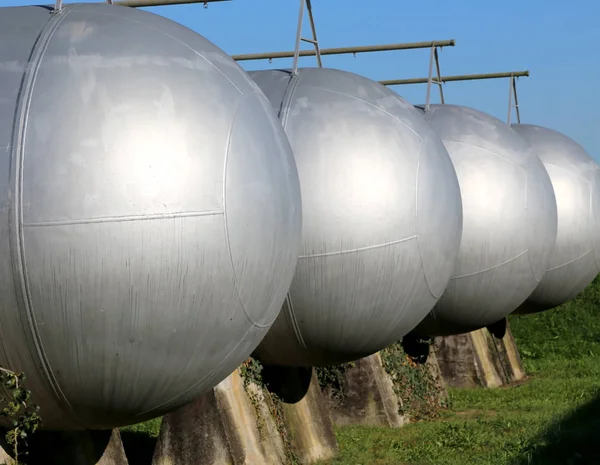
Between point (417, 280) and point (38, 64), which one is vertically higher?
point (38, 64)

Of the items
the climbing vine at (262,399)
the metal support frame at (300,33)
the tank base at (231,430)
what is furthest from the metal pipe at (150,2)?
the tank base at (231,430)

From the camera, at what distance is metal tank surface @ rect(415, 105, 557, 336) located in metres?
13.0

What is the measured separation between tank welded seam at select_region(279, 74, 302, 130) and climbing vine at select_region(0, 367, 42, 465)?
11.9 feet

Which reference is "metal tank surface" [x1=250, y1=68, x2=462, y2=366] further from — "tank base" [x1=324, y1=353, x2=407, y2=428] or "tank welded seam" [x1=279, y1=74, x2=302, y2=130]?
"tank base" [x1=324, y1=353, x2=407, y2=428]

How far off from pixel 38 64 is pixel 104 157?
2.25 feet

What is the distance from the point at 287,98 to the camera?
977 centimetres

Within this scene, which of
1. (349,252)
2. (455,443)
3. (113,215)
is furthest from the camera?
(455,443)

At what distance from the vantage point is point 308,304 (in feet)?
31.1

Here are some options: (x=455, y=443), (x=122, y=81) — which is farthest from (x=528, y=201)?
(x=122, y=81)

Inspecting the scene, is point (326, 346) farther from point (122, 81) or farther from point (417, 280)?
point (122, 81)

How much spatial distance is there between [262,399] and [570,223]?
715cm

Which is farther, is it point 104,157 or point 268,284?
point 268,284

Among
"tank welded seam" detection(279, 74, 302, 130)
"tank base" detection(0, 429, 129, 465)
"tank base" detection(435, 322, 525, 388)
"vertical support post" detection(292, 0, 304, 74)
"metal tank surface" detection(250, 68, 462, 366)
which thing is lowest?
"tank base" detection(435, 322, 525, 388)

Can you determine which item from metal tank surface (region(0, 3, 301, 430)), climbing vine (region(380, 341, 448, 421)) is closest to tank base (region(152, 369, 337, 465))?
metal tank surface (region(0, 3, 301, 430))
